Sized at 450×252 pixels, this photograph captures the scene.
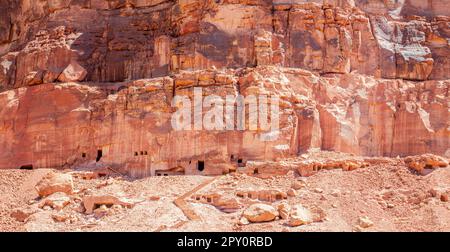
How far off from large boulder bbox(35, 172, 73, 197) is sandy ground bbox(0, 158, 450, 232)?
570 mm

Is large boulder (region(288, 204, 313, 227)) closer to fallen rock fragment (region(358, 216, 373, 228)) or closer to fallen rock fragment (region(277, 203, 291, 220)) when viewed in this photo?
fallen rock fragment (region(277, 203, 291, 220))

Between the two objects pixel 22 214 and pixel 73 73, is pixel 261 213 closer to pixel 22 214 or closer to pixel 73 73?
pixel 22 214

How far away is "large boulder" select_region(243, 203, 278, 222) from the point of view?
45.6 meters

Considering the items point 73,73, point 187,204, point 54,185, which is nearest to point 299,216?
point 187,204

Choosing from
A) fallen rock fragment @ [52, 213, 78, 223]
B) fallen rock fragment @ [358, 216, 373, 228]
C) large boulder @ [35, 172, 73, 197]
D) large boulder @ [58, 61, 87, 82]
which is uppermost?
large boulder @ [58, 61, 87, 82]

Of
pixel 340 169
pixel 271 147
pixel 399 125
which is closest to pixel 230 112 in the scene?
pixel 271 147

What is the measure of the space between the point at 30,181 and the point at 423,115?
25132 mm

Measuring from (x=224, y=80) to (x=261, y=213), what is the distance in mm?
12791

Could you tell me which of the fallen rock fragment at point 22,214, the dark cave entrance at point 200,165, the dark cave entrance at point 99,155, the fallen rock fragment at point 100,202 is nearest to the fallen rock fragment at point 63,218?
the fallen rock fragment at point 100,202

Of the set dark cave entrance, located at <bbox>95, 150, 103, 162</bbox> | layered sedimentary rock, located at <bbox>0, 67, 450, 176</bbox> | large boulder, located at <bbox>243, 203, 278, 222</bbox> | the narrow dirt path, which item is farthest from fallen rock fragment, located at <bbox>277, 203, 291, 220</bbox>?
dark cave entrance, located at <bbox>95, 150, 103, 162</bbox>

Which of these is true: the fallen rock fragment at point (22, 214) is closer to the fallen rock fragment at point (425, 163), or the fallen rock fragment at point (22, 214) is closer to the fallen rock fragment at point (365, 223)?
the fallen rock fragment at point (365, 223)

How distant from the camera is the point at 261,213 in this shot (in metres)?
45.7

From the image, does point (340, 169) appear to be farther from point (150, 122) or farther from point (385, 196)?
point (150, 122)

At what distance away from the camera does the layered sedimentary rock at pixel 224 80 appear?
55.5 m
